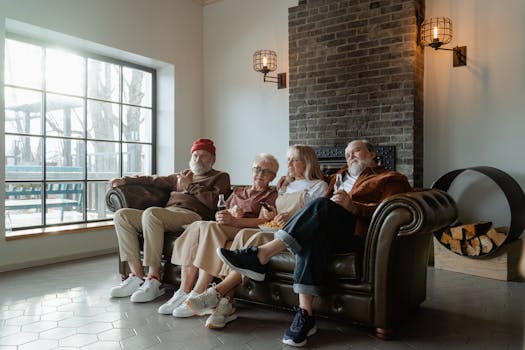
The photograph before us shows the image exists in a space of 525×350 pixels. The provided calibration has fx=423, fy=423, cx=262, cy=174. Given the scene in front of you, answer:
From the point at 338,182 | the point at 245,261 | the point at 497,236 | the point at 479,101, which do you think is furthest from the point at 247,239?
the point at 479,101

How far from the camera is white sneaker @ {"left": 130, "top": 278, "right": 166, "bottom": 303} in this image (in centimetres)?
275

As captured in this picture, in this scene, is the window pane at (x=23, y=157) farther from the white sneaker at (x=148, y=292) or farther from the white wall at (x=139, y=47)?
the white sneaker at (x=148, y=292)

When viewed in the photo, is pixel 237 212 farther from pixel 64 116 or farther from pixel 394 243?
pixel 64 116

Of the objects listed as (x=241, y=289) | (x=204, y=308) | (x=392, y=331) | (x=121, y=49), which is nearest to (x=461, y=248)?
(x=392, y=331)

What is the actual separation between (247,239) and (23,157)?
2840 millimetres

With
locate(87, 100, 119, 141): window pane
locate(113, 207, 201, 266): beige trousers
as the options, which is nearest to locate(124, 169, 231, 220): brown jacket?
locate(113, 207, 201, 266): beige trousers

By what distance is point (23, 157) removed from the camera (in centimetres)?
414

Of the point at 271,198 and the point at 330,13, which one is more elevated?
the point at 330,13

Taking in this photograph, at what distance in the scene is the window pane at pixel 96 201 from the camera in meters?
4.75

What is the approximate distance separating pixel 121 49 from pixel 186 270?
10.0 feet

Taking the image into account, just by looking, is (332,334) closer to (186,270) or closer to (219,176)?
(186,270)

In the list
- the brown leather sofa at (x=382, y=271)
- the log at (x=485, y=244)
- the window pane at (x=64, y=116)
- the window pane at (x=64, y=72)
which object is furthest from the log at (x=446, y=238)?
the window pane at (x=64, y=72)

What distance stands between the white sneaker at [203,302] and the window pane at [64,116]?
2.89m

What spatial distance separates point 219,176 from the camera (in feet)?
11.0
